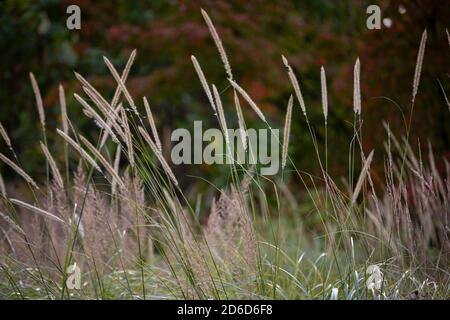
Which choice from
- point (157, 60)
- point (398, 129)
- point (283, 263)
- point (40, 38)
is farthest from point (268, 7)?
point (283, 263)

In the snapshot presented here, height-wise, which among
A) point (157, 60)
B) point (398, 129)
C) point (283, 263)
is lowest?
point (283, 263)

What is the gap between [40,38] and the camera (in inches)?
301

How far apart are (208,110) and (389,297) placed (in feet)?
16.7

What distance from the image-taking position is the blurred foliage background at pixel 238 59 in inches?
220

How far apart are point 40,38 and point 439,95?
13.6ft

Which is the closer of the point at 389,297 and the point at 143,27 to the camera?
the point at 389,297

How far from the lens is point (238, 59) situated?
6.45 meters

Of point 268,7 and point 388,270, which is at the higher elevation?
point 268,7

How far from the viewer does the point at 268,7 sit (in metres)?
6.86

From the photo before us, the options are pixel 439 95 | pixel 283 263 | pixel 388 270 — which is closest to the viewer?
pixel 388 270

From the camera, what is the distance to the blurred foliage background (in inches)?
220

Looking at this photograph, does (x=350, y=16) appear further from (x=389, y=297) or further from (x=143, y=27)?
(x=389, y=297)
